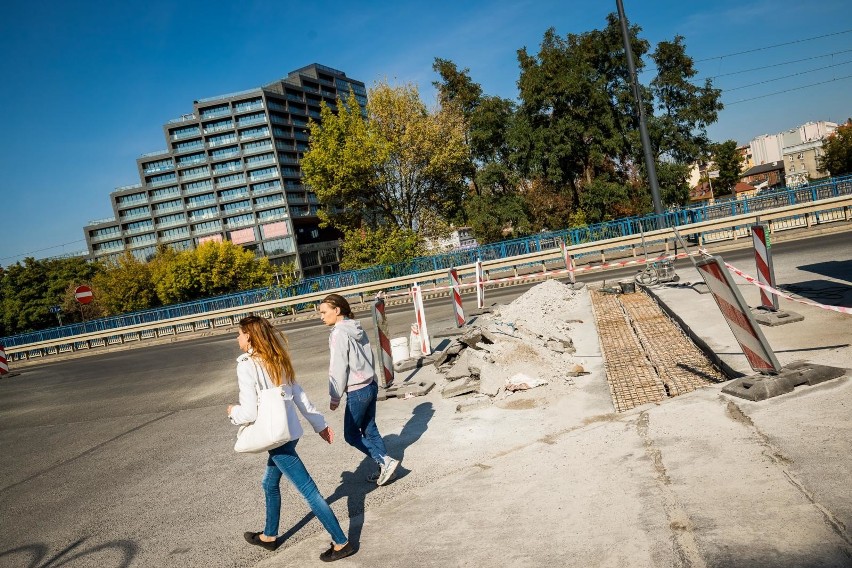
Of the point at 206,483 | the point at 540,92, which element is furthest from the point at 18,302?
the point at 206,483

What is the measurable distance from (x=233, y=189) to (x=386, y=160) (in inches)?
2850

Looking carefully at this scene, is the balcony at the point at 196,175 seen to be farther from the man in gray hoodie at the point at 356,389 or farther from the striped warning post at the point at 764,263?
the man in gray hoodie at the point at 356,389

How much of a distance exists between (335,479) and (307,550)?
1.42m

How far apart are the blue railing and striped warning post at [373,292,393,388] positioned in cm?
1435

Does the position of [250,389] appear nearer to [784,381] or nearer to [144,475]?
[144,475]

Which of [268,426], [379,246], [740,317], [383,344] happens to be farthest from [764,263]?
[379,246]

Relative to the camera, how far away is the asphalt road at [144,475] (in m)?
4.66

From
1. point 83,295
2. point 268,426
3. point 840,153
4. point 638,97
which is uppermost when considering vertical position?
point 638,97

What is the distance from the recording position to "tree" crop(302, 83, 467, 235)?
3116cm

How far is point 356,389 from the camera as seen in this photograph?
5004mm

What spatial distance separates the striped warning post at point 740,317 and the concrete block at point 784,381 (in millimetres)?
136

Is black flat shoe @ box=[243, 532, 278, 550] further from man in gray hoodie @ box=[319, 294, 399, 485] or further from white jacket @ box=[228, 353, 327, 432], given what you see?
man in gray hoodie @ box=[319, 294, 399, 485]

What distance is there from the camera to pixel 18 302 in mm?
71812

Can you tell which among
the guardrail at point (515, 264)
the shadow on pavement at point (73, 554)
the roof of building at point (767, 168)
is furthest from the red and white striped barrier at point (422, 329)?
the roof of building at point (767, 168)
